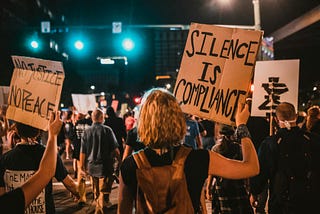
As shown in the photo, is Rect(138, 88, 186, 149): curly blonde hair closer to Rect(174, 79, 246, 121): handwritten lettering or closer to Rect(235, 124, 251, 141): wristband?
Rect(235, 124, 251, 141): wristband

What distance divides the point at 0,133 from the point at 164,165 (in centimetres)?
247

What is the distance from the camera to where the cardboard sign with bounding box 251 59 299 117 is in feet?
19.1

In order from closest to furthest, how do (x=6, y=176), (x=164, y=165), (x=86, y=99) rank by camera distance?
(x=164, y=165) < (x=6, y=176) < (x=86, y=99)

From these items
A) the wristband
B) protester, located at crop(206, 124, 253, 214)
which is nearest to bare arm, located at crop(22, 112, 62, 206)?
the wristband

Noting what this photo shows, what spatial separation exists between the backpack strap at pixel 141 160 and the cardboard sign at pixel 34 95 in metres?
1.31

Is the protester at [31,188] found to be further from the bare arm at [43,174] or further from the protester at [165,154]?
the protester at [165,154]

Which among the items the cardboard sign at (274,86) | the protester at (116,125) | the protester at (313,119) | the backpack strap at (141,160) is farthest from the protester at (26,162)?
the protester at (116,125)

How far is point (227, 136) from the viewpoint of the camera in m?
5.29

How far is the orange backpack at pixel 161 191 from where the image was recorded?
2.54 m

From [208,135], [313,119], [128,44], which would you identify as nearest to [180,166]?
[313,119]

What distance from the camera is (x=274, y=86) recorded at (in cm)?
599

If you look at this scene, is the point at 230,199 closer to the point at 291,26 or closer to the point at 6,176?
the point at 6,176

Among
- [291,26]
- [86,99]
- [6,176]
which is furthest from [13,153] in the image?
[291,26]

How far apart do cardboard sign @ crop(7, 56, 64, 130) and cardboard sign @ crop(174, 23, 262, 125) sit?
1174 millimetres
